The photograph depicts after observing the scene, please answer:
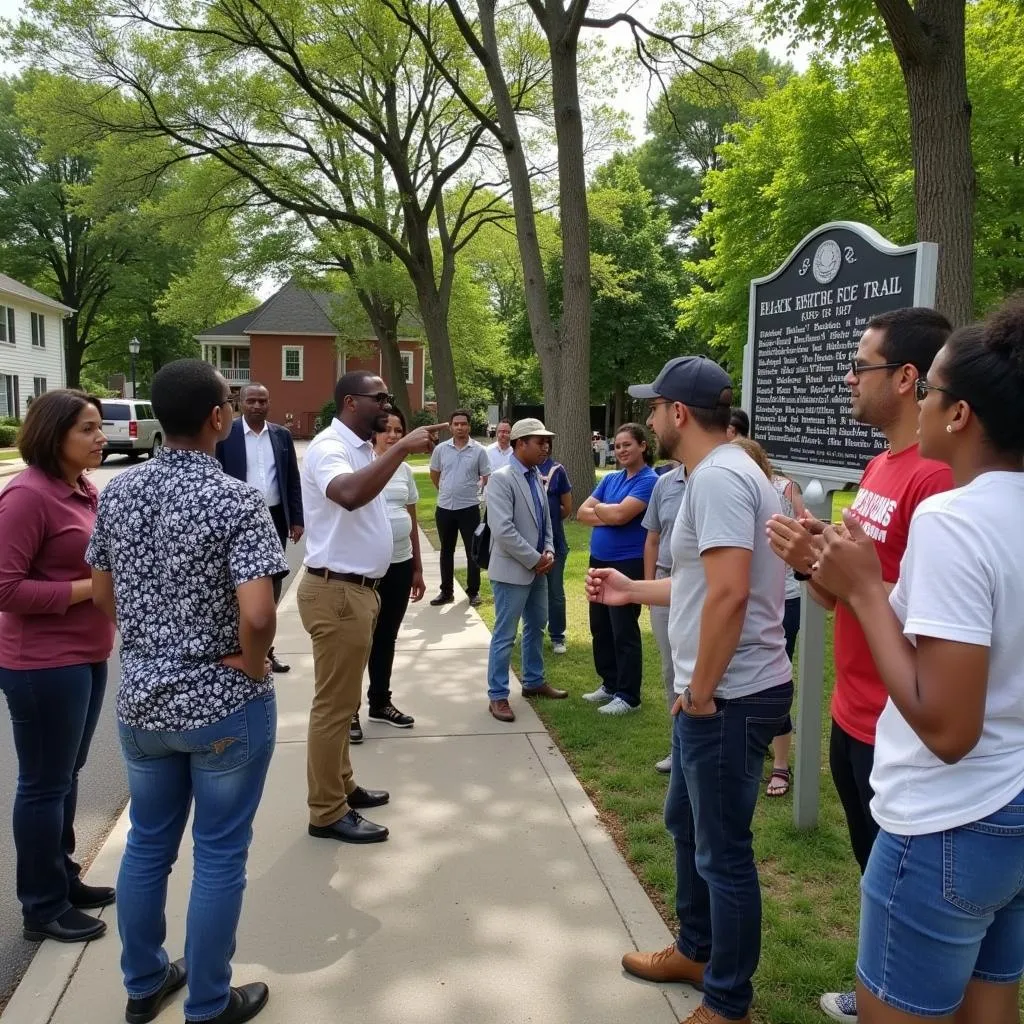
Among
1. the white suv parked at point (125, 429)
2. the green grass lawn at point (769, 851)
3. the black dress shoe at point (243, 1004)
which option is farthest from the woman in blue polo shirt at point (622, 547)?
the white suv parked at point (125, 429)

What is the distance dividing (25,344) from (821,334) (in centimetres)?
4152

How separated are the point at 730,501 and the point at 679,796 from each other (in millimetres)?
1145

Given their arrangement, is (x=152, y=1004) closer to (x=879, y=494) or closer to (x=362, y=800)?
(x=362, y=800)

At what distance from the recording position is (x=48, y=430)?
299 cm

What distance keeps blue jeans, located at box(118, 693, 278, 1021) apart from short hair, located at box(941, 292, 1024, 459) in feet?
6.88

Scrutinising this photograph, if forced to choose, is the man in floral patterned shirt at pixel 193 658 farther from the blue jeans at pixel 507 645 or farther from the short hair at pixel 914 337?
the blue jeans at pixel 507 645

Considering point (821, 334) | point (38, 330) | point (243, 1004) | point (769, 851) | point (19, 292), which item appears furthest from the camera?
point (38, 330)

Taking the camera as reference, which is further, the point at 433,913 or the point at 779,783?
the point at 779,783

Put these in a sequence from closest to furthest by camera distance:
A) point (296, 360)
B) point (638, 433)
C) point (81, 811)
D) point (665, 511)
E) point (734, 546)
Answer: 1. point (734, 546)
2. point (81, 811)
3. point (665, 511)
4. point (638, 433)
5. point (296, 360)

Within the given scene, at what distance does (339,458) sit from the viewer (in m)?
3.81

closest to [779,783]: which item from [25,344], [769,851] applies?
[769,851]

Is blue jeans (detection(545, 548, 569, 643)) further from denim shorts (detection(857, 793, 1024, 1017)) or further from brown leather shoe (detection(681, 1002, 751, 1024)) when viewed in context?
denim shorts (detection(857, 793, 1024, 1017))

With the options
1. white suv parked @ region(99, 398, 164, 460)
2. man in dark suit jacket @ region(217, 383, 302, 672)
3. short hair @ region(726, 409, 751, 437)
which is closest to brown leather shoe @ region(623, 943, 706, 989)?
short hair @ region(726, 409, 751, 437)

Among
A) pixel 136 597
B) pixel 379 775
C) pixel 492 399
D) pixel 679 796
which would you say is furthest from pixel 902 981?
pixel 492 399
